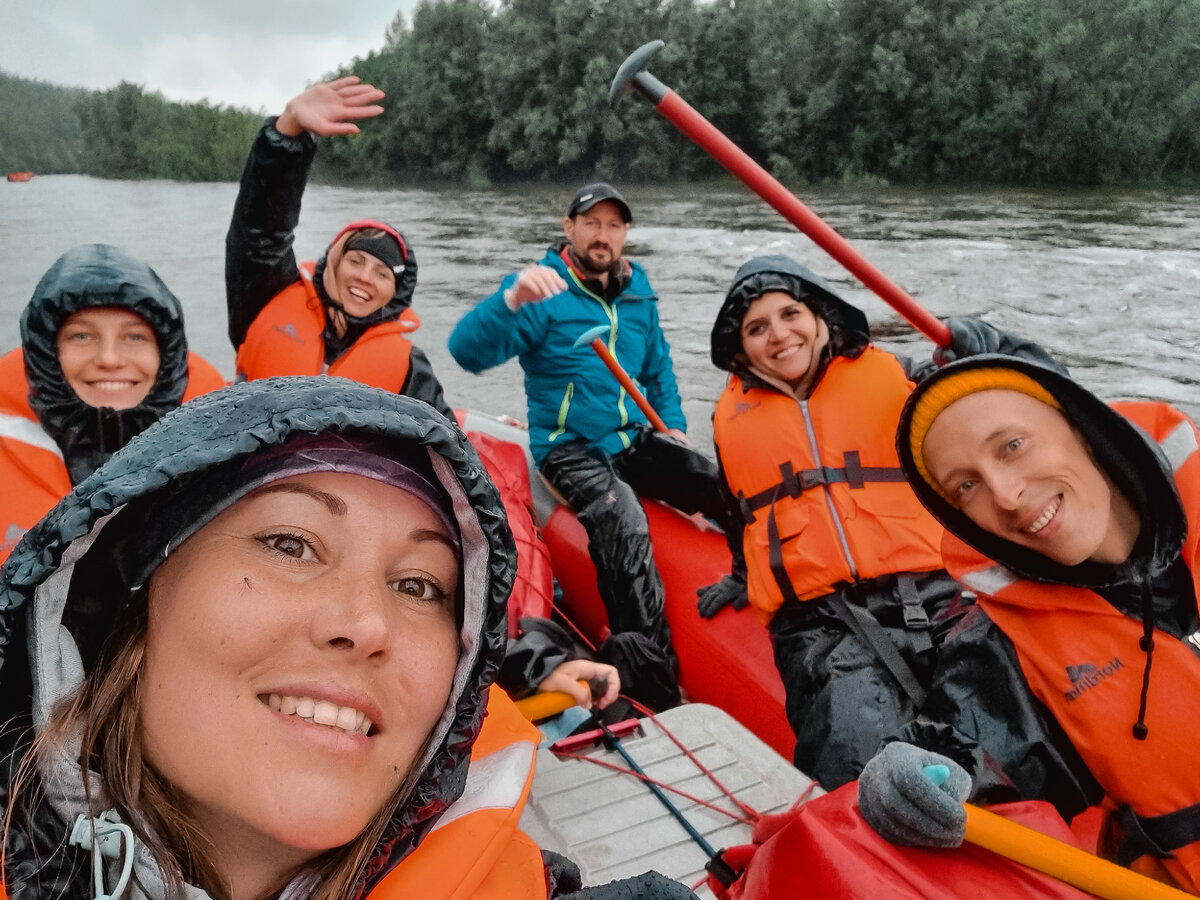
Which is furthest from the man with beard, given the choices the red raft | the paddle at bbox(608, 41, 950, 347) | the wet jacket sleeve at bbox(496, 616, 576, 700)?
the wet jacket sleeve at bbox(496, 616, 576, 700)

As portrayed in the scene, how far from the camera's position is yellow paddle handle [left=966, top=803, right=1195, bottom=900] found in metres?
1.05

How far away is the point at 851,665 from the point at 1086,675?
24.8 inches

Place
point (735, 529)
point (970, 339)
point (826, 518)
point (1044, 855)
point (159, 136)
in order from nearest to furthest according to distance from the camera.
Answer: point (1044, 855) → point (970, 339) → point (826, 518) → point (735, 529) → point (159, 136)

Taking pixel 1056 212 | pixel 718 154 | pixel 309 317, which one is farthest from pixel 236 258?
pixel 1056 212

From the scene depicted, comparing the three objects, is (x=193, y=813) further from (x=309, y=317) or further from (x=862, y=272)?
(x=309, y=317)

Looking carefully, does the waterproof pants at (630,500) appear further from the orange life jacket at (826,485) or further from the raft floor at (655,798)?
the raft floor at (655,798)

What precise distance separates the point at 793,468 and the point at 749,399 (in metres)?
0.30

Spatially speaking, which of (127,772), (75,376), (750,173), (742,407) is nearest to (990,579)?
(742,407)

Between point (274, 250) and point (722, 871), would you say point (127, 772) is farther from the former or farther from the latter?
point (274, 250)

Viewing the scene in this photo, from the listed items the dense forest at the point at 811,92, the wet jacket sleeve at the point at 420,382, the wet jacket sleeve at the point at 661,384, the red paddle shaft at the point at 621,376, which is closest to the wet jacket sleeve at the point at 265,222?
the wet jacket sleeve at the point at 420,382

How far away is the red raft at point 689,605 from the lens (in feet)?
7.93

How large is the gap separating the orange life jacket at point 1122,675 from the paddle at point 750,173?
0.82 m

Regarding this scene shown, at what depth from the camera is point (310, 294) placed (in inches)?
130

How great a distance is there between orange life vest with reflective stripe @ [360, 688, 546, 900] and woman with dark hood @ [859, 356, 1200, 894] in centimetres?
75
